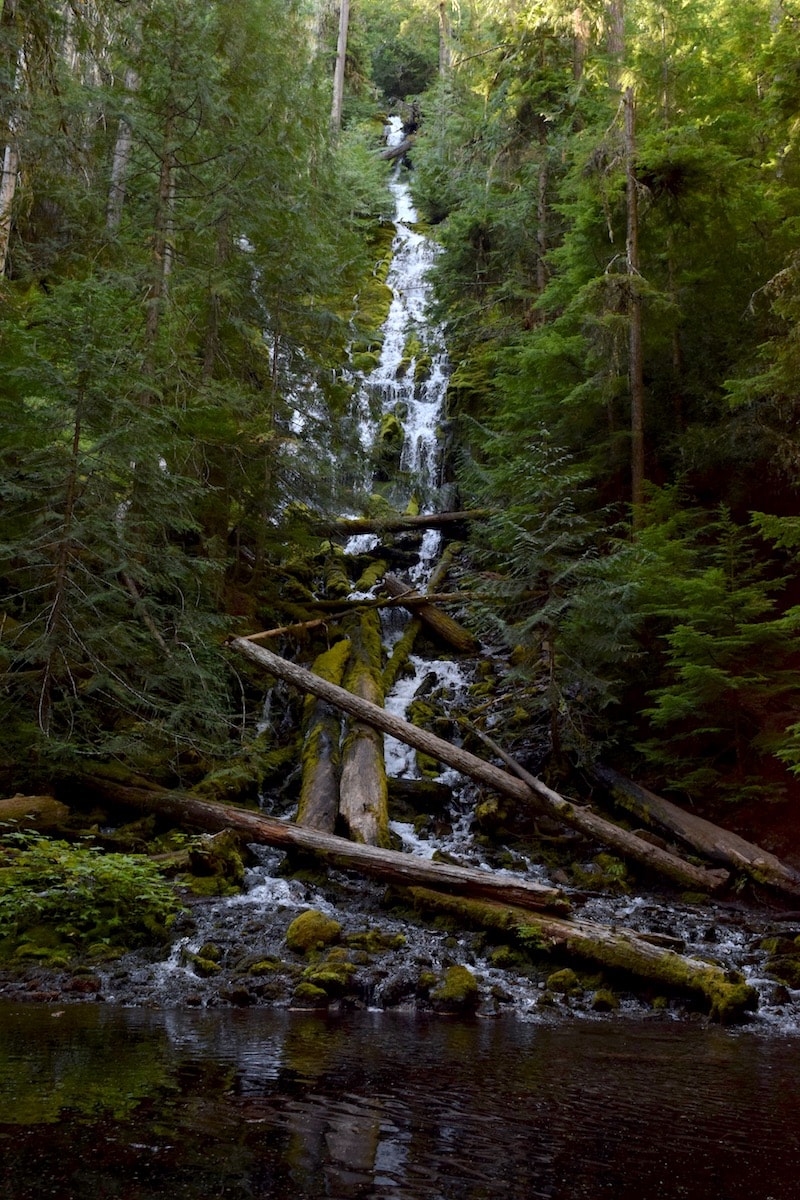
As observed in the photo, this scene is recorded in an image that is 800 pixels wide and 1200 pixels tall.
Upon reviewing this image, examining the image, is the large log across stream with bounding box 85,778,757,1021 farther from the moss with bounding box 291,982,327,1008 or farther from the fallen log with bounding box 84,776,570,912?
the moss with bounding box 291,982,327,1008

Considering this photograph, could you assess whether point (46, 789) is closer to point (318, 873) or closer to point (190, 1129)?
point (318, 873)

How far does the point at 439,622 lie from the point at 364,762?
230 inches

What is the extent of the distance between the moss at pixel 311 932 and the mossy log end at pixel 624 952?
1.27 meters

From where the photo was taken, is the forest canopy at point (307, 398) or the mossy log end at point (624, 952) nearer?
the mossy log end at point (624, 952)

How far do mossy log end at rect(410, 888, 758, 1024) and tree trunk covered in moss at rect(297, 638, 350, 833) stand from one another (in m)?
2.45

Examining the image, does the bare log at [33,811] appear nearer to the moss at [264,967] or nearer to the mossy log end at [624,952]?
the moss at [264,967]

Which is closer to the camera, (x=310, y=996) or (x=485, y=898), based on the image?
(x=310, y=996)

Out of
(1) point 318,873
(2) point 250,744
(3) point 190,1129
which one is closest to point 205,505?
(2) point 250,744

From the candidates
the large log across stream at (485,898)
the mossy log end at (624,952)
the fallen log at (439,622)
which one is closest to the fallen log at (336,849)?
the large log across stream at (485,898)

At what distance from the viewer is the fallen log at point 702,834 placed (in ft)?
28.1

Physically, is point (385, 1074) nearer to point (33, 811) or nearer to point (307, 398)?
point (33, 811)

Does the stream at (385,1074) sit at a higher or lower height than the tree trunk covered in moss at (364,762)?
lower

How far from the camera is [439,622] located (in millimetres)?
15641

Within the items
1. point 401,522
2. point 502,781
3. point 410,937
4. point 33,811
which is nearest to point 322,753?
point 502,781
